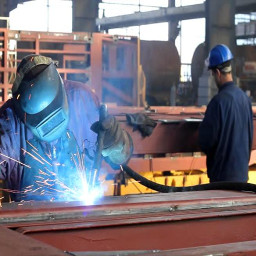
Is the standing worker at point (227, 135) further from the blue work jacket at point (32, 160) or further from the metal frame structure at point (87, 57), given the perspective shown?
the metal frame structure at point (87, 57)

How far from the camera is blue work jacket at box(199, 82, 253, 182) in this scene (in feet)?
11.5

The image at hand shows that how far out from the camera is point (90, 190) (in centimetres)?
211

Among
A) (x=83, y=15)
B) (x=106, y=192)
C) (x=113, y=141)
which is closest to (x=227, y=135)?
(x=106, y=192)

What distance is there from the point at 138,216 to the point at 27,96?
0.80 m

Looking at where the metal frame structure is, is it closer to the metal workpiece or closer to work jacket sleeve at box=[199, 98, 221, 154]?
work jacket sleeve at box=[199, 98, 221, 154]

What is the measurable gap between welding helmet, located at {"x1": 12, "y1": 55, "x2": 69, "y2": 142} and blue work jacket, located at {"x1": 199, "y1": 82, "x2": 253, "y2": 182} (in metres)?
1.57

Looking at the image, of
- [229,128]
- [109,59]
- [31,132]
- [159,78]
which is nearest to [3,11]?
[159,78]

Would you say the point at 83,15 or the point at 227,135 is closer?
the point at 227,135

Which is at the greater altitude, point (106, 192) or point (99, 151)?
point (99, 151)

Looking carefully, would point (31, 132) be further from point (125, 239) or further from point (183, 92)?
point (183, 92)

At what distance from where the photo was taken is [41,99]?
6.63 feet

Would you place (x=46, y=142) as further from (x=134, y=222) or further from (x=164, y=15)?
(x=164, y=15)

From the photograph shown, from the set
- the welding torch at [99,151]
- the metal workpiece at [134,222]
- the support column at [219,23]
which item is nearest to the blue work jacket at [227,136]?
the welding torch at [99,151]

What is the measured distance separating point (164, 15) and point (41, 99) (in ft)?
64.6
